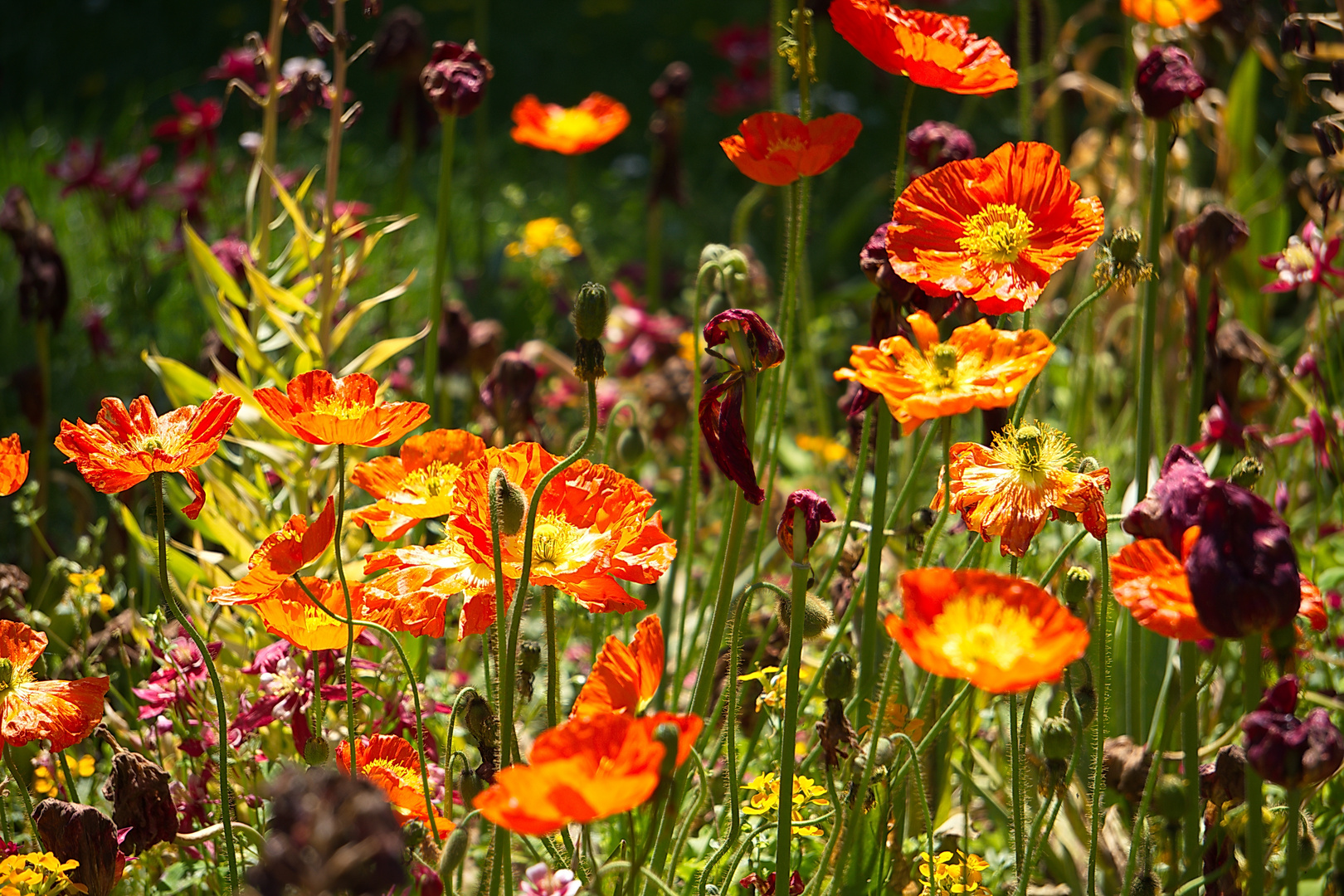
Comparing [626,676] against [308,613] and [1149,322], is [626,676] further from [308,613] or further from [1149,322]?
[1149,322]

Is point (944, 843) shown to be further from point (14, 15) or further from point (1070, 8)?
point (14, 15)

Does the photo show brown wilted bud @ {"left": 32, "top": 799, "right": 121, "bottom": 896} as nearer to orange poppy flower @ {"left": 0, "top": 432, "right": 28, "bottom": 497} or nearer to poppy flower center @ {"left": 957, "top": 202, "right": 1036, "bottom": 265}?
orange poppy flower @ {"left": 0, "top": 432, "right": 28, "bottom": 497}

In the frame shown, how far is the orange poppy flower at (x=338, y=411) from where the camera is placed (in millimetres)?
929

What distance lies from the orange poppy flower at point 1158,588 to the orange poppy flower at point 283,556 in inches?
24.3

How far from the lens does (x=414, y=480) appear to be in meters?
1.10

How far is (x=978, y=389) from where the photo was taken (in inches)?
32.3

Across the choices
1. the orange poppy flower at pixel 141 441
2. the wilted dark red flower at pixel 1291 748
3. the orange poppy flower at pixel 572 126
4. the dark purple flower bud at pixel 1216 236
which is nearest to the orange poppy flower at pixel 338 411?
the orange poppy flower at pixel 141 441

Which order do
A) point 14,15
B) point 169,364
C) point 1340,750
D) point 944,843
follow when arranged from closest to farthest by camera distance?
point 1340,750
point 944,843
point 169,364
point 14,15

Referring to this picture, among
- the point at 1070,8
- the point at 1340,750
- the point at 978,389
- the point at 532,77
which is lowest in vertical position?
the point at 532,77

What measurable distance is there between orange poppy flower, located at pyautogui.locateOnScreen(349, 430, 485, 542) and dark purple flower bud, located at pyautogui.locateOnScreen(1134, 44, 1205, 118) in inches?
28.2

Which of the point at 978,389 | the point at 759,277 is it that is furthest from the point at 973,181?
the point at 759,277

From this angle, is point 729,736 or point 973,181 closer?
point 729,736

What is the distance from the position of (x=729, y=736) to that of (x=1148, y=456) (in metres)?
0.58

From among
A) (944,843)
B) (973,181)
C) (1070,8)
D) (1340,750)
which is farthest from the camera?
(1070,8)
